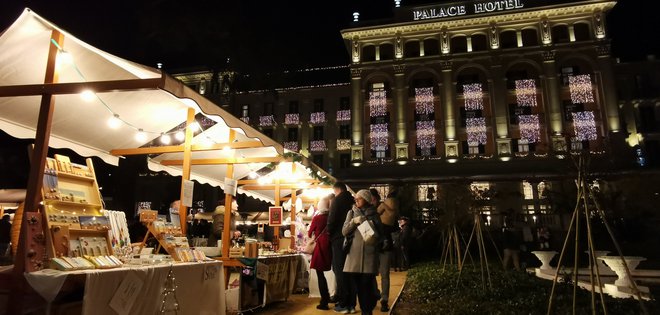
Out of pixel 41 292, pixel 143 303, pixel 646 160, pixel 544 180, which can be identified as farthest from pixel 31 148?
pixel 646 160

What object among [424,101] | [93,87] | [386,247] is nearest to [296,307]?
[386,247]

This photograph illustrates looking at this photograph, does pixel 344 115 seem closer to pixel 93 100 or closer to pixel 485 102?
pixel 485 102

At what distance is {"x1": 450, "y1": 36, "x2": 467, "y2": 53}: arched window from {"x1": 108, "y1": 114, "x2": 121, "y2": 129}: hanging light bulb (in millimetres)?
33045

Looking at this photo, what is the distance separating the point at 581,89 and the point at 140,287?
36.2m

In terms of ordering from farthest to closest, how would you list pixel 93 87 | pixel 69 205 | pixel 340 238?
1. pixel 340 238
2. pixel 69 205
3. pixel 93 87

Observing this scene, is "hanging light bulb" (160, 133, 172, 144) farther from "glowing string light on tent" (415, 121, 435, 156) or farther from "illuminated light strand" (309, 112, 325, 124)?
"illuminated light strand" (309, 112, 325, 124)

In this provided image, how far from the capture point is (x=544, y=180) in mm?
29422

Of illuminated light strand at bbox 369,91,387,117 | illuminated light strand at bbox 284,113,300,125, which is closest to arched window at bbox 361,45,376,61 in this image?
illuminated light strand at bbox 369,91,387,117

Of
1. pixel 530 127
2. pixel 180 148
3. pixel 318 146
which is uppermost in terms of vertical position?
pixel 530 127

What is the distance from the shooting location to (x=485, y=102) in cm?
3391

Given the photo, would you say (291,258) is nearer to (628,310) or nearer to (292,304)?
(292,304)

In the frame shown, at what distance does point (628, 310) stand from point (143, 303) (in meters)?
5.82

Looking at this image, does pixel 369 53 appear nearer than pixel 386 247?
No

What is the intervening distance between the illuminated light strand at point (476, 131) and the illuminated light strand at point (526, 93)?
11.1 feet
